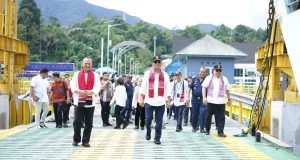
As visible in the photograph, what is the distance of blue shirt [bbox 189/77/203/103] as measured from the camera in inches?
494

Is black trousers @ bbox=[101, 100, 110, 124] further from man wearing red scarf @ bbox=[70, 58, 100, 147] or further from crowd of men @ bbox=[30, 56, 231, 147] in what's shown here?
man wearing red scarf @ bbox=[70, 58, 100, 147]

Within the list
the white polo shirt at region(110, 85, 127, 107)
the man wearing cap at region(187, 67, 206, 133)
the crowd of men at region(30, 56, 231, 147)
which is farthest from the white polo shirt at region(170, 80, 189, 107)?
the white polo shirt at region(110, 85, 127, 107)

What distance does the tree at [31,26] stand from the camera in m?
82.1

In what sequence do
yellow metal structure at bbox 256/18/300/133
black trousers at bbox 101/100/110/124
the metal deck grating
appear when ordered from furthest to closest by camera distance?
black trousers at bbox 101/100/110/124, yellow metal structure at bbox 256/18/300/133, the metal deck grating

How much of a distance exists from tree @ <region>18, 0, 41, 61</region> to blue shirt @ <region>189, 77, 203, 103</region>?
233 ft

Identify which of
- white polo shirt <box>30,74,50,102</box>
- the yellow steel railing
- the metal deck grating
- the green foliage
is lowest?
the metal deck grating

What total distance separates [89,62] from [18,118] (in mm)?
7916

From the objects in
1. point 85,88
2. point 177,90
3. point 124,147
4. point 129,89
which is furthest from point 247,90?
point 85,88

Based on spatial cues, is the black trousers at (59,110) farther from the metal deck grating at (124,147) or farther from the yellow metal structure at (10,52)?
the yellow metal structure at (10,52)

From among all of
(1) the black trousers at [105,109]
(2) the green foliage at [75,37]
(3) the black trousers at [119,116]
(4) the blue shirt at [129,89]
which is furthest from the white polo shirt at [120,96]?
(2) the green foliage at [75,37]

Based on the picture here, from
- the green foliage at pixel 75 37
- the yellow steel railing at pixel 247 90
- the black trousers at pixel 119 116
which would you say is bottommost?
the black trousers at pixel 119 116

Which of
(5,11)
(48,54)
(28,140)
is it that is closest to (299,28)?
(28,140)

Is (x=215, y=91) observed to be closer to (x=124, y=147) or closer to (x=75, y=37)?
(x=124, y=147)

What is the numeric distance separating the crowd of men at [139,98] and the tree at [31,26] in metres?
69.1
